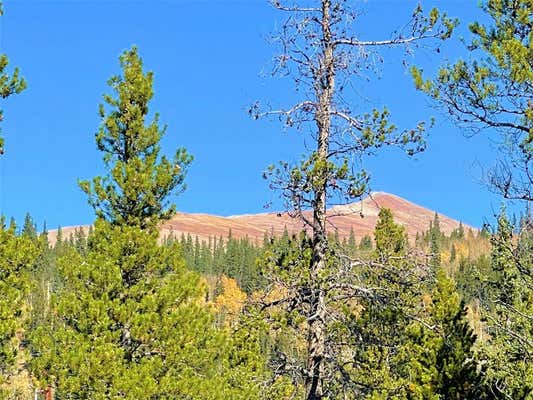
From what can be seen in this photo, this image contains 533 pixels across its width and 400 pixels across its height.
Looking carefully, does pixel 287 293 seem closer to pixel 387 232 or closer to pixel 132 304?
pixel 132 304

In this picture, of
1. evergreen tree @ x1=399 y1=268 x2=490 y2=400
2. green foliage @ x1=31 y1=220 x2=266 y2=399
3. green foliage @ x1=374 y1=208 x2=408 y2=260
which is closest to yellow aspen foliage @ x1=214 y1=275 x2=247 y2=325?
green foliage @ x1=374 y1=208 x2=408 y2=260

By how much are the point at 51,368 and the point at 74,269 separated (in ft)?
5.96

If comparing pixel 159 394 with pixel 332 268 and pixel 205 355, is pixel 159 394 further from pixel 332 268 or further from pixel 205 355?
pixel 332 268

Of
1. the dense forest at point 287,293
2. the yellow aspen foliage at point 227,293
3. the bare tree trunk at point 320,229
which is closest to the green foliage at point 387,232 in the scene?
the dense forest at point 287,293

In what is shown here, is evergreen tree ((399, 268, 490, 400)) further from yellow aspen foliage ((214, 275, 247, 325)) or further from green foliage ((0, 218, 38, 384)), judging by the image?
yellow aspen foliage ((214, 275, 247, 325))

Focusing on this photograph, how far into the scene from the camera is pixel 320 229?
425 inches

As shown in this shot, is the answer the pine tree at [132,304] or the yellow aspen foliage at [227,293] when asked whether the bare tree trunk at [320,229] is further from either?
the yellow aspen foliage at [227,293]

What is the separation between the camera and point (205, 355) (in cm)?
1385

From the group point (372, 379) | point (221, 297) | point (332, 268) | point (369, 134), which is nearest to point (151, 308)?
point (332, 268)

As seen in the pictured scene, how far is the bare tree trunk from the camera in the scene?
34.4 feet

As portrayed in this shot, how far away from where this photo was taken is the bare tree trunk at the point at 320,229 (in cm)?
1050

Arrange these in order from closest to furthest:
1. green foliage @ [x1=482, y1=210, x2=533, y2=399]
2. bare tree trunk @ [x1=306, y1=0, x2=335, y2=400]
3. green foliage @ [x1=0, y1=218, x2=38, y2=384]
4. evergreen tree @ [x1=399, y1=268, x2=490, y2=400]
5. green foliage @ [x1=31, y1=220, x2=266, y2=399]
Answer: green foliage @ [x1=482, y1=210, x2=533, y2=399] → bare tree trunk @ [x1=306, y1=0, x2=335, y2=400] → green foliage @ [x1=31, y1=220, x2=266, y2=399] → green foliage @ [x1=0, y1=218, x2=38, y2=384] → evergreen tree @ [x1=399, y1=268, x2=490, y2=400]

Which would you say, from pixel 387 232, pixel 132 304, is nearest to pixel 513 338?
pixel 132 304

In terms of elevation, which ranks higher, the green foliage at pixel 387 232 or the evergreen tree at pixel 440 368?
the green foliage at pixel 387 232
